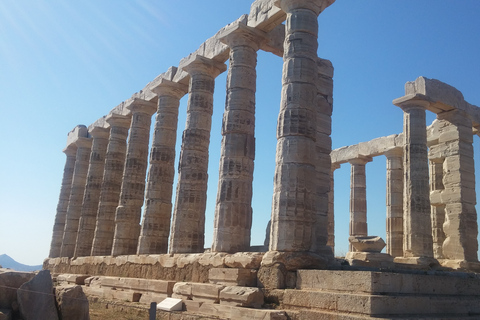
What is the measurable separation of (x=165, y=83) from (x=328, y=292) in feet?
40.8

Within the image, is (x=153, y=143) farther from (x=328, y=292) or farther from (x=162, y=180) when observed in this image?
(x=328, y=292)

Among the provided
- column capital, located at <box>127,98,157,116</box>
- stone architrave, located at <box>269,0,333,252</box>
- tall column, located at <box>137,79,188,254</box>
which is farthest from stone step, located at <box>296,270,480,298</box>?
column capital, located at <box>127,98,157,116</box>

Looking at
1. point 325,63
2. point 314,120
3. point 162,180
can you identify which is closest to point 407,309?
point 314,120

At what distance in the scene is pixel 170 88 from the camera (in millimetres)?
19938

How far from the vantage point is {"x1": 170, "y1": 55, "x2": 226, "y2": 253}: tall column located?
16.4 metres

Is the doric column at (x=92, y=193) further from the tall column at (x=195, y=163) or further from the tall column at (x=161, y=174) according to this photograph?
the tall column at (x=195, y=163)

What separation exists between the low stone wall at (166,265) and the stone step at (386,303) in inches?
88.9

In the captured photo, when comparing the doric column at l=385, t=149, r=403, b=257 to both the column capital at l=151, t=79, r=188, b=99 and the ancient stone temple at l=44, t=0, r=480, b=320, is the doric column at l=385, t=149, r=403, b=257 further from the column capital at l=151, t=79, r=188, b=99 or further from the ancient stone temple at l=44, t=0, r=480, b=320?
the column capital at l=151, t=79, r=188, b=99

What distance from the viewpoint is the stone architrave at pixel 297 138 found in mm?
11812

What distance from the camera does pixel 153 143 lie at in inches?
778

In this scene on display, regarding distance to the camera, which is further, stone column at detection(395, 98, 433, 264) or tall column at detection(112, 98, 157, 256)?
tall column at detection(112, 98, 157, 256)

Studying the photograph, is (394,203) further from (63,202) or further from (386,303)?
(63,202)

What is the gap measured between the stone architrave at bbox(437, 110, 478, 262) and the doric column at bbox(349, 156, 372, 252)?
20.0ft

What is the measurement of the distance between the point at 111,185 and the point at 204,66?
8.73 metres
